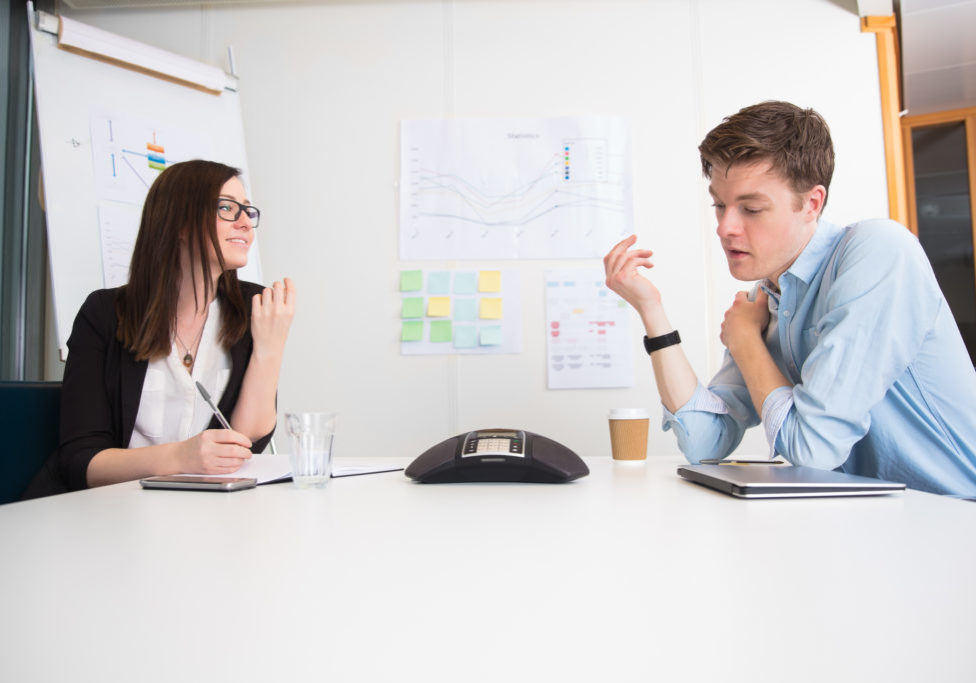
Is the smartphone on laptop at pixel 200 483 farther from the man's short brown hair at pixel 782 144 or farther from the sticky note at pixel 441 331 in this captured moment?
the sticky note at pixel 441 331

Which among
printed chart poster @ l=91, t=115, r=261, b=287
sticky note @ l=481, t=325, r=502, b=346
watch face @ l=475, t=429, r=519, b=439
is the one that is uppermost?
printed chart poster @ l=91, t=115, r=261, b=287

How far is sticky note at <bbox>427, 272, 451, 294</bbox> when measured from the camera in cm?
250

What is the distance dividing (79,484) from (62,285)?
3.37ft

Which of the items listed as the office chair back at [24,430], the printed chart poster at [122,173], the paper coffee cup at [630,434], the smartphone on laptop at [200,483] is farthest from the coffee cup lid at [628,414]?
the printed chart poster at [122,173]

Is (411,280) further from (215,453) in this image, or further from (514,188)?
(215,453)

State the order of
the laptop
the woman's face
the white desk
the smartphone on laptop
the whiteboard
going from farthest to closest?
1. the whiteboard
2. the woman's face
3. the smartphone on laptop
4. the laptop
5. the white desk

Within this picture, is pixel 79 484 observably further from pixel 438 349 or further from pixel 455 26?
pixel 455 26

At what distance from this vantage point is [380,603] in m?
0.40

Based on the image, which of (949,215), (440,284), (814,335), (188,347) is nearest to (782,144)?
(814,335)

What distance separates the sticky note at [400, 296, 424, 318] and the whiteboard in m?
0.54

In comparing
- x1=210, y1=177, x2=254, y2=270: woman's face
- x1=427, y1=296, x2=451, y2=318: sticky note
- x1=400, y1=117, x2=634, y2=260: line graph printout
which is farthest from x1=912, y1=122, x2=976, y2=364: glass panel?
x1=210, y1=177, x2=254, y2=270: woman's face

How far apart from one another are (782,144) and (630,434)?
0.61 meters

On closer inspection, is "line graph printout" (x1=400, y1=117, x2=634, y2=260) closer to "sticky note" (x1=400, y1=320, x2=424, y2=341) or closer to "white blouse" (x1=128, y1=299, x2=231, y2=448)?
"sticky note" (x1=400, y1=320, x2=424, y2=341)

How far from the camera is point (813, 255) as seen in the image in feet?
4.07
